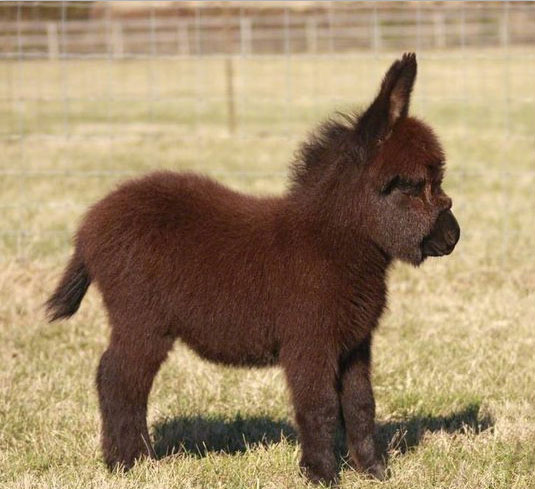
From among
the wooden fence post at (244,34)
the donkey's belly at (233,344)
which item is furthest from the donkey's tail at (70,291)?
the wooden fence post at (244,34)

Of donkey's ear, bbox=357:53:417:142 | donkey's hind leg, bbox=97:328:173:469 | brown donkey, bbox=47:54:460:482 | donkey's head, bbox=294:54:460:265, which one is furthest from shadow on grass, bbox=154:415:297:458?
donkey's ear, bbox=357:53:417:142

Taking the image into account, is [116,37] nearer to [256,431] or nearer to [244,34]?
[244,34]

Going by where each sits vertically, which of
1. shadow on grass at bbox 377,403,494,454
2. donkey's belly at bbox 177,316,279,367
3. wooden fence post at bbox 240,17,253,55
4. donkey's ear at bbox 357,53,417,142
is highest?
wooden fence post at bbox 240,17,253,55

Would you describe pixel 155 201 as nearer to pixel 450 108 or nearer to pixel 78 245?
pixel 78 245

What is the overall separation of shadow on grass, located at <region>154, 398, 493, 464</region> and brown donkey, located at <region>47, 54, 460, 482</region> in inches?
16.4

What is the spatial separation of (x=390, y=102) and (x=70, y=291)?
1869 mm

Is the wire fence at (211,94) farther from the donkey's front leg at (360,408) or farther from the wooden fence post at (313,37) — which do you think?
the donkey's front leg at (360,408)

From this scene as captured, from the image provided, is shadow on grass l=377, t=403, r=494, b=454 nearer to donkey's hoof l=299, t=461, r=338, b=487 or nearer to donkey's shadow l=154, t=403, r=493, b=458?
donkey's shadow l=154, t=403, r=493, b=458

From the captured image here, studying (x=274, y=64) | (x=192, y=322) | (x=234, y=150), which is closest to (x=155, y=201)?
(x=192, y=322)

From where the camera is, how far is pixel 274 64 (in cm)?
3253

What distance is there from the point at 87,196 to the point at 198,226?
7.77 meters

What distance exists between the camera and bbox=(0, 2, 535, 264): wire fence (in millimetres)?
9562

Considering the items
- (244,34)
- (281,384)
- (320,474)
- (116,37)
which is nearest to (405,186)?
(320,474)

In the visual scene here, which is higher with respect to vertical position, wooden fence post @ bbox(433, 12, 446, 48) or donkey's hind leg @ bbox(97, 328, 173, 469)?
wooden fence post @ bbox(433, 12, 446, 48)
